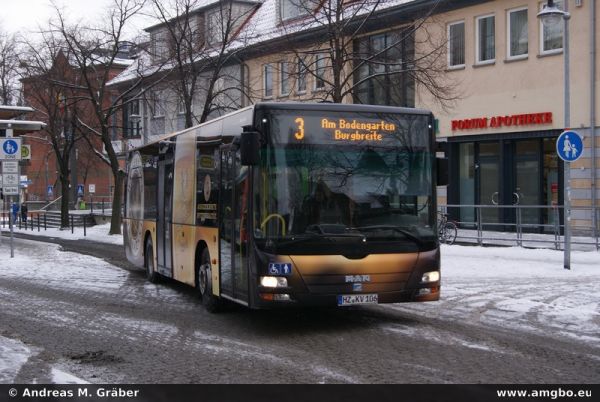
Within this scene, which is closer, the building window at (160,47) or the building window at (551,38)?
the building window at (551,38)

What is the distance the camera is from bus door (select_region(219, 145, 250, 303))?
869cm

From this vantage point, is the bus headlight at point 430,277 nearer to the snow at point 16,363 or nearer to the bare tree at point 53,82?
the snow at point 16,363

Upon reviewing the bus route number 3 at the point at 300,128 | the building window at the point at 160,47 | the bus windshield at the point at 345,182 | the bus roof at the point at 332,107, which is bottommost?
the bus windshield at the point at 345,182

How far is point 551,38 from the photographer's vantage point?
23.6m

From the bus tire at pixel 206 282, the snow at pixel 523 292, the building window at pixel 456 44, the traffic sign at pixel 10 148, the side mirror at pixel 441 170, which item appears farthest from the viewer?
the building window at pixel 456 44

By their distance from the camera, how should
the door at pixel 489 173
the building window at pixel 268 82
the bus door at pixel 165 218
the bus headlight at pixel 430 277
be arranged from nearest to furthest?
the bus headlight at pixel 430 277 < the bus door at pixel 165 218 < the door at pixel 489 173 < the building window at pixel 268 82

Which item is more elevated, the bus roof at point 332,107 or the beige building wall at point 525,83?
the beige building wall at point 525,83

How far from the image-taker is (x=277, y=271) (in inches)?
324

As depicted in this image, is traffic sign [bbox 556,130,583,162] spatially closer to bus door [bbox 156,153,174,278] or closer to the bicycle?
the bicycle

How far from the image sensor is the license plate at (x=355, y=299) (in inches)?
330

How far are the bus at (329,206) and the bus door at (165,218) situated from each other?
3260 mm

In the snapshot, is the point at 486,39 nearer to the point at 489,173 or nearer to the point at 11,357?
the point at 489,173

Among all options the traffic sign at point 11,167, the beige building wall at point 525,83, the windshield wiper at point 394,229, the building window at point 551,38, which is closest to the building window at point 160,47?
the traffic sign at point 11,167

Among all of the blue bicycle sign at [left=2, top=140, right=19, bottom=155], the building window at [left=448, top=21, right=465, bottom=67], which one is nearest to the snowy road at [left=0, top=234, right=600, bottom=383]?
the blue bicycle sign at [left=2, top=140, right=19, bottom=155]
